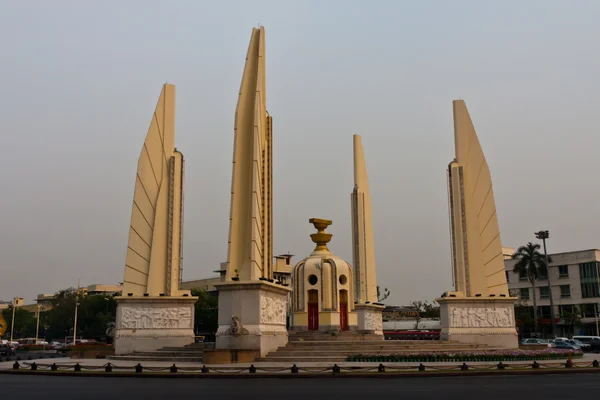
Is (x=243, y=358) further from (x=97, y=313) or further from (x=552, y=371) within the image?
(x=97, y=313)

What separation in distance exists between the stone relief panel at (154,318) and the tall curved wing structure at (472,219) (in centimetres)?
1399

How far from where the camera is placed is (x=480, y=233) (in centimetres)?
3056

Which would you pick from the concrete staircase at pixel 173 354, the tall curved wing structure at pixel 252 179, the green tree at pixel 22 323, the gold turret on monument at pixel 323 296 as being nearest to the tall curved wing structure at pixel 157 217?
the concrete staircase at pixel 173 354

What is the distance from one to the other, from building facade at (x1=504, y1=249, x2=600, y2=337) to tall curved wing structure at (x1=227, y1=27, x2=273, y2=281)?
4324cm

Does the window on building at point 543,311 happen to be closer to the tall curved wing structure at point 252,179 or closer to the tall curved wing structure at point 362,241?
the tall curved wing structure at point 362,241

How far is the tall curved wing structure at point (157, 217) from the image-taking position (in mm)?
28717

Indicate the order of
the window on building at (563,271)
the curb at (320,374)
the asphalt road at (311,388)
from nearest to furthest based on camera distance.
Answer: the asphalt road at (311,388)
the curb at (320,374)
the window on building at (563,271)

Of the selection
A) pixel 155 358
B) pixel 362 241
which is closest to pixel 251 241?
pixel 155 358

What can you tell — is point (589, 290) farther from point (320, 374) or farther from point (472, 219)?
point (320, 374)

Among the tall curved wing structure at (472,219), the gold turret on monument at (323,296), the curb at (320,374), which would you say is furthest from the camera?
the gold turret on monument at (323,296)

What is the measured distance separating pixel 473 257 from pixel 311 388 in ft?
59.9

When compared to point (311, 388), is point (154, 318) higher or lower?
higher

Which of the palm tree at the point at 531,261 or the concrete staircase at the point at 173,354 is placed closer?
the concrete staircase at the point at 173,354

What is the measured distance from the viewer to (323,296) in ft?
119
